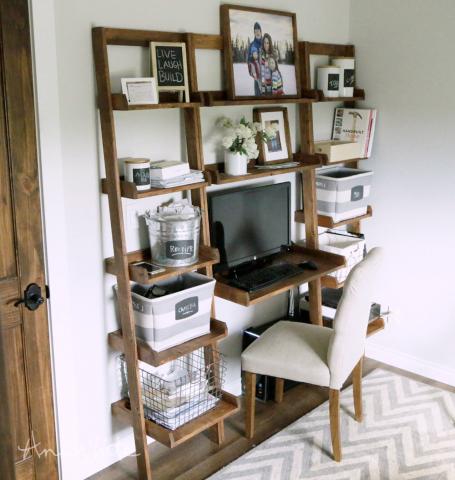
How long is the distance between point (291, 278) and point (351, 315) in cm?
44

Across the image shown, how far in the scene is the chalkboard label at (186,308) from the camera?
2.41 metres

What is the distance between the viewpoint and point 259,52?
9.33ft

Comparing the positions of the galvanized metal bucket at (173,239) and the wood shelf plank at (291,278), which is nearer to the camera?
the galvanized metal bucket at (173,239)

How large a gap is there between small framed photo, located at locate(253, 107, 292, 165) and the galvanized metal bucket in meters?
0.64

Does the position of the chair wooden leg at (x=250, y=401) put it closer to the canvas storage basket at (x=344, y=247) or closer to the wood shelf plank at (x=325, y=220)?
the canvas storage basket at (x=344, y=247)

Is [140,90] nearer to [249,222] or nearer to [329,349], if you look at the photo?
[249,222]

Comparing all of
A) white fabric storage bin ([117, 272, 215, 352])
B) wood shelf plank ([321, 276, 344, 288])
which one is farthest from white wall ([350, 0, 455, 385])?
white fabric storage bin ([117, 272, 215, 352])

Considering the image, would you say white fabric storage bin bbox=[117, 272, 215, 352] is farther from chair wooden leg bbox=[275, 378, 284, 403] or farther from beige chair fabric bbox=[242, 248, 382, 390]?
chair wooden leg bbox=[275, 378, 284, 403]

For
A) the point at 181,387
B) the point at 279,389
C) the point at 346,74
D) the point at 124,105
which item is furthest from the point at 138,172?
the point at 346,74

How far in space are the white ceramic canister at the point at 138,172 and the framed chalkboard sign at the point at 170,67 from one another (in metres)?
0.32

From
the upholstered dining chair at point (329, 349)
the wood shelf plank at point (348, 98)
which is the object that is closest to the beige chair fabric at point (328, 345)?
the upholstered dining chair at point (329, 349)

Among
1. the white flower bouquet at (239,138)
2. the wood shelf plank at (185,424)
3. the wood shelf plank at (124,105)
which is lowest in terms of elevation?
the wood shelf plank at (185,424)

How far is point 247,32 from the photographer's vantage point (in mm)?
2775

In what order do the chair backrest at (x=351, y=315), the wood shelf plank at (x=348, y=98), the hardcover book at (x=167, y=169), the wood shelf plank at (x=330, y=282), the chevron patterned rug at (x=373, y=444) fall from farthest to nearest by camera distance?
the wood shelf plank at (x=330, y=282), the wood shelf plank at (x=348, y=98), the chevron patterned rug at (x=373, y=444), the chair backrest at (x=351, y=315), the hardcover book at (x=167, y=169)
